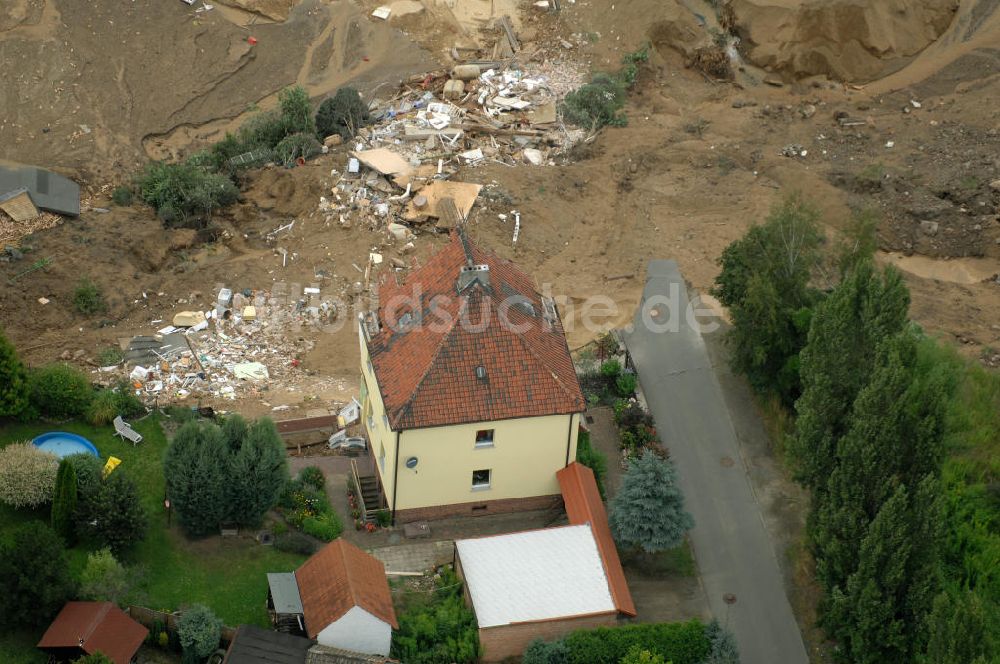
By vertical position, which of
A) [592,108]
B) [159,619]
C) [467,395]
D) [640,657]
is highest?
[467,395]

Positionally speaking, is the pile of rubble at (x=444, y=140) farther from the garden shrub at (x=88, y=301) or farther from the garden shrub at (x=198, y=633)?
the garden shrub at (x=198, y=633)

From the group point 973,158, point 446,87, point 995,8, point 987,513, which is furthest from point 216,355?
point 995,8

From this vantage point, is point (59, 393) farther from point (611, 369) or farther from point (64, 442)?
point (611, 369)

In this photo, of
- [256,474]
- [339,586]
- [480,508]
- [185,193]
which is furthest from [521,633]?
[185,193]

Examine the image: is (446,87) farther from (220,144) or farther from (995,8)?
(995,8)

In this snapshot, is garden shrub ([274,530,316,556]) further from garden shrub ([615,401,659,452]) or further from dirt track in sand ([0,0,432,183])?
dirt track in sand ([0,0,432,183])

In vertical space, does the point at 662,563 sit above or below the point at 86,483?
below
